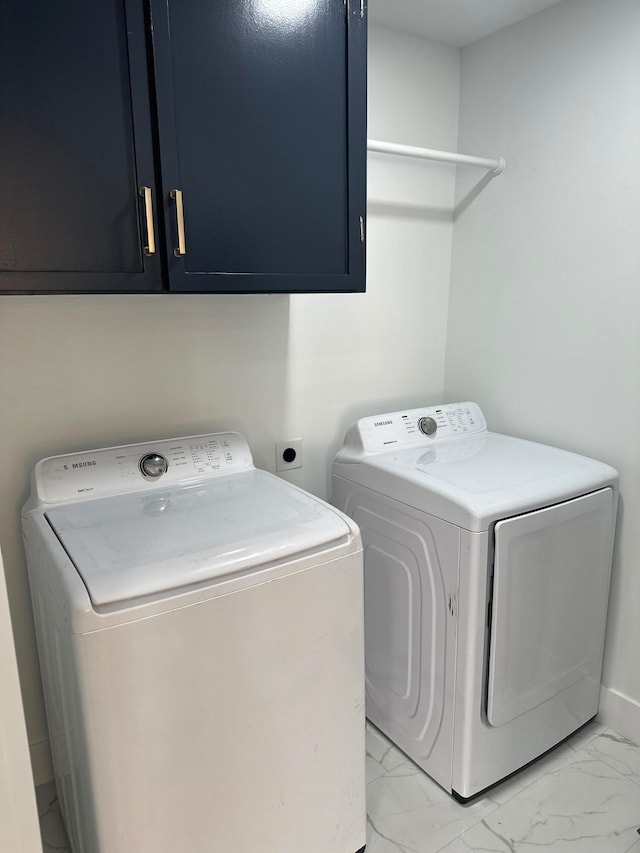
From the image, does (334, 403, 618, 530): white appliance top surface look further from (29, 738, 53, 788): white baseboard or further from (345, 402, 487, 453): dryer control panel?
(29, 738, 53, 788): white baseboard

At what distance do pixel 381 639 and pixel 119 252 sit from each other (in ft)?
4.49

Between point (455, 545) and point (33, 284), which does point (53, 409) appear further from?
point (455, 545)

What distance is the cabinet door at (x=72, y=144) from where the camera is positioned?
1.14 meters

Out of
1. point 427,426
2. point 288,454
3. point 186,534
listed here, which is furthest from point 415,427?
point 186,534

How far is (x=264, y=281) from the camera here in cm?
147

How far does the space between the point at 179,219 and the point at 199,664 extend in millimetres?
936

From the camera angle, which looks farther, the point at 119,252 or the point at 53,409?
the point at 53,409

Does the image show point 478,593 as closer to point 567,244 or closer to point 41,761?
point 567,244

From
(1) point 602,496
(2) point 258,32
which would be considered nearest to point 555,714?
(1) point 602,496

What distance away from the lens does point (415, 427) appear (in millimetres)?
2059

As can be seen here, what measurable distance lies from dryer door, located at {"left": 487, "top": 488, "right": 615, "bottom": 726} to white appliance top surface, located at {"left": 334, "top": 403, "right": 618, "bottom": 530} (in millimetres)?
51

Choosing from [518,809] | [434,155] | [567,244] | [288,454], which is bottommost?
[518,809]

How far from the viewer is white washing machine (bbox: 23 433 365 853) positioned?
3.60 feet

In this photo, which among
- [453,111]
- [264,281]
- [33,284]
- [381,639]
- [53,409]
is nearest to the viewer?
[33,284]
